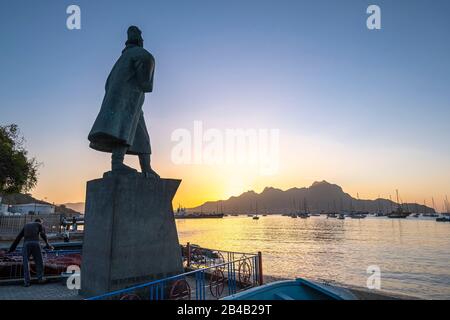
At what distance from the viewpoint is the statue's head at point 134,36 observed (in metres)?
7.96

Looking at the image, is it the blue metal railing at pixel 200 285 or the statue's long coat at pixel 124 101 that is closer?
the blue metal railing at pixel 200 285

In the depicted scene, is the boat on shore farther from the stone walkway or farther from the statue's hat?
the statue's hat

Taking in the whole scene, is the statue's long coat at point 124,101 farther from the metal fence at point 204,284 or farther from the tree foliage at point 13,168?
the tree foliage at point 13,168

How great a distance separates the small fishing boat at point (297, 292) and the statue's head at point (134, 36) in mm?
6719

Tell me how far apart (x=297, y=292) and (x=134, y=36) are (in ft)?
23.9

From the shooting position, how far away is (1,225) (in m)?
33.3

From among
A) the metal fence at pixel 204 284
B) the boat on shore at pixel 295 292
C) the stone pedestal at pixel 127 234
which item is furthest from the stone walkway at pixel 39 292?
the boat on shore at pixel 295 292

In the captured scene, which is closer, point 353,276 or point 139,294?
point 139,294

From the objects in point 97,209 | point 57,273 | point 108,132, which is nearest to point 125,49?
point 108,132

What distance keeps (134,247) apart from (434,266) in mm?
31177

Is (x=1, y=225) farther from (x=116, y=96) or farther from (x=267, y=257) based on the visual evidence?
(x=116, y=96)

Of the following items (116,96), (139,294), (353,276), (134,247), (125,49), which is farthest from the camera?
(353,276)

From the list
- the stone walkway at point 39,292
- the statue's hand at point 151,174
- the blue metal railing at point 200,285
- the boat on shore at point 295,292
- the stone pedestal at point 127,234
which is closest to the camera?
the boat on shore at point 295,292
